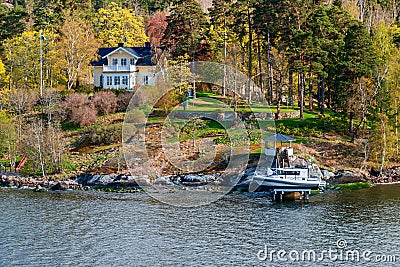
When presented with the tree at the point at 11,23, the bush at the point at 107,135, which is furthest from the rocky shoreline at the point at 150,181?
the tree at the point at 11,23

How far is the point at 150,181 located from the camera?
55656mm

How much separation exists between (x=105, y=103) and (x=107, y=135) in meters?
9.93

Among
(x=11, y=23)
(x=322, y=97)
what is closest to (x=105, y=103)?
(x=322, y=97)

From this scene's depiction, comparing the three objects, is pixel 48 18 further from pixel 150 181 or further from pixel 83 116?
pixel 150 181

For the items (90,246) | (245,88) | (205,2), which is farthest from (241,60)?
(205,2)

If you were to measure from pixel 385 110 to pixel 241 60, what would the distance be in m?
25.0

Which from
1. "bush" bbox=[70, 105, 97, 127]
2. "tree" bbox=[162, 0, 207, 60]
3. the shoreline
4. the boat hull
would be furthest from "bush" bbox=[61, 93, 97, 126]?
the boat hull

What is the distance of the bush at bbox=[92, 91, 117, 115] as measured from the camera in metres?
75.0

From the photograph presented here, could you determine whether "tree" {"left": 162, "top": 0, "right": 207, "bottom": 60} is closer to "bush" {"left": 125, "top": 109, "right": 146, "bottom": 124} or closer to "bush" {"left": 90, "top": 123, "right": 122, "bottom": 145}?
"bush" {"left": 125, "top": 109, "right": 146, "bottom": 124}

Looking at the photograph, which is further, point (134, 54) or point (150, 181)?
point (134, 54)

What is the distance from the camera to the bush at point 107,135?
65.6 meters

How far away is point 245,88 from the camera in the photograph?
260ft

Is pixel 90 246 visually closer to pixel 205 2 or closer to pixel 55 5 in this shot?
pixel 55 5

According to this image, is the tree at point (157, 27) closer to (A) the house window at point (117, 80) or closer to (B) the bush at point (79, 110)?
(A) the house window at point (117, 80)
